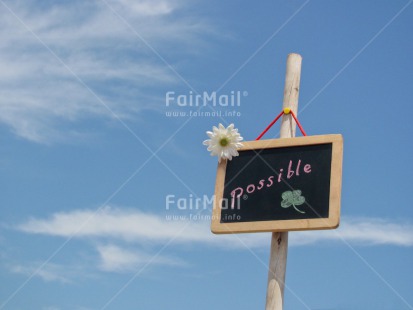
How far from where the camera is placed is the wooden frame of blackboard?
11.4 feet

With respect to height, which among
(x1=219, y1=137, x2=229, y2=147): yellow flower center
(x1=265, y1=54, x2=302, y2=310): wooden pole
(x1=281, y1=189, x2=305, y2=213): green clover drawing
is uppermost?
(x1=219, y1=137, x2=229, y2=147): yellow flower center

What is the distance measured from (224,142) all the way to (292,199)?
54cm

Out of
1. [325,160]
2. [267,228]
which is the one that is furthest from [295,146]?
[267,228]

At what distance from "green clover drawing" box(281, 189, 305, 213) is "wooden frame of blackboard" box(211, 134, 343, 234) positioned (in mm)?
89

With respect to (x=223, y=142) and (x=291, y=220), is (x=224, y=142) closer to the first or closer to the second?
(x=223, y=142)

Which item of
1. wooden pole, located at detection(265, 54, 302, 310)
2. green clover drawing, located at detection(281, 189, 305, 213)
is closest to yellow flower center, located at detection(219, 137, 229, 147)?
wooden pole, located at detection(265, 54, 302, 310)

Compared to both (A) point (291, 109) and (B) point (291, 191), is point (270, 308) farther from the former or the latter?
(A) point (291, 109)

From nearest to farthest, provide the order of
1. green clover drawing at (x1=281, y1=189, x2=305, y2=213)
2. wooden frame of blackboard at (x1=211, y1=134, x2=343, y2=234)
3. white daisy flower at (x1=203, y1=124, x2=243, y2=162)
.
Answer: wooden frame of blackboard at (x1=211, y1=134, x2=343, y2=234)
green clover drawing at (x1=281, y1=189, x2=305, y2=213)
white daisy flower at (x1=203, y1=124, x2=243, y2=162)

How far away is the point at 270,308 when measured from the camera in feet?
11.5

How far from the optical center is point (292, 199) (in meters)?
3.62

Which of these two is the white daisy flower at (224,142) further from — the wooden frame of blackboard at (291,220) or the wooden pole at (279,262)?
the wooden pole at (279,262)

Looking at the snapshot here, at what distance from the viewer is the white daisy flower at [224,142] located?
12.9ft

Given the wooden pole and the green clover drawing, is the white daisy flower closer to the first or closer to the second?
the wooden pole

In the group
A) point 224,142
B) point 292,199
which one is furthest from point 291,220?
point 224,142
